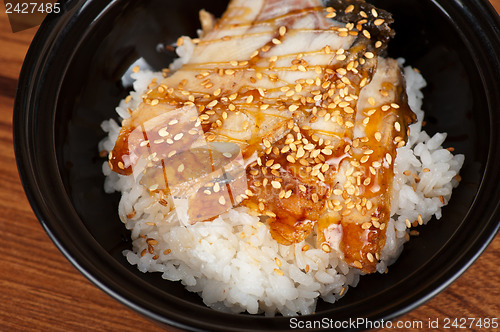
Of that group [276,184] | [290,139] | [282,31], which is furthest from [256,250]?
[282,31]

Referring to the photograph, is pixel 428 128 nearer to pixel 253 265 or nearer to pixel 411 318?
pixel 411 318

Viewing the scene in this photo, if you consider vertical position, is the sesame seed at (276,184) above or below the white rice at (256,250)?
above

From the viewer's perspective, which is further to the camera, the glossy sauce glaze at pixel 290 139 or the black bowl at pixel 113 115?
the glossy sauce glaze at pixel 290 139

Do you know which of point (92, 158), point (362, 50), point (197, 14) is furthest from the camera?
point (197, 14)

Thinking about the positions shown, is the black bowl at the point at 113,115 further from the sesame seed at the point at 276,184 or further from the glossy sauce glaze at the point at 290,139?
the sesame seed at the point at 276,184

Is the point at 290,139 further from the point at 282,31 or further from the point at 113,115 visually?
the point at 113,115

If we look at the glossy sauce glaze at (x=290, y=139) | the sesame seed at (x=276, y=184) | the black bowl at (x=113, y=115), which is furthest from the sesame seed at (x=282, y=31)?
the sesame seed at (x=276, y=184)

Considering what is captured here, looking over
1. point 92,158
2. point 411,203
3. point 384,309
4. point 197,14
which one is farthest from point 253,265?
point 197,14

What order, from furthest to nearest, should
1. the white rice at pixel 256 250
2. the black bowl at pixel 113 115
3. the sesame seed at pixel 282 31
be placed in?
the sesame seed at pixel 282 31 → the white rice at pixel 256 250 → the black bowl at pixel 113 115
